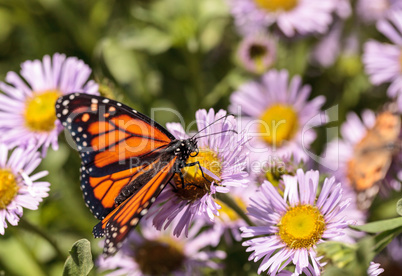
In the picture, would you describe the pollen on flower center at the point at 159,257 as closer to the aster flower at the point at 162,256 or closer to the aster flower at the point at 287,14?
the aster flower at the point at 162,256

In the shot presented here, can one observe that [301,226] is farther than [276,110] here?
No

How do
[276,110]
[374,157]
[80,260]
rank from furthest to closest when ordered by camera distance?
[276,110], [374,157], [80,260]

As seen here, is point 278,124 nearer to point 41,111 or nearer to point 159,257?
point 159,257

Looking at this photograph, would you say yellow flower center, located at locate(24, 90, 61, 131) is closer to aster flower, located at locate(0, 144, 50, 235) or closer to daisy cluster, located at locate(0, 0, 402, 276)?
daisy cluster, located at locate(0, 0, 402, 276)

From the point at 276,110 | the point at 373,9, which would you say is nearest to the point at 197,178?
the point at 276,110

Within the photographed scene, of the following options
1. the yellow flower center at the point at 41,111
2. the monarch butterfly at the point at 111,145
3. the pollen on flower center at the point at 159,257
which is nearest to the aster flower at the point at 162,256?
the pollen on flower center at the point at 159,257

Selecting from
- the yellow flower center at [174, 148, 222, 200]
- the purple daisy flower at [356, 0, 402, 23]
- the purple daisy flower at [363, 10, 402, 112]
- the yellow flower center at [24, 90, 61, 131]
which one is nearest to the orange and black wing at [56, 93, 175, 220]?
the yellow flower center at [174, 148, 222, 200]

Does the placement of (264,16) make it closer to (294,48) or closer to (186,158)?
(294,48)
